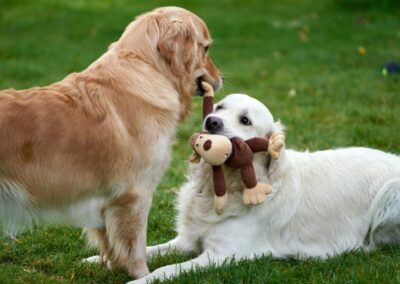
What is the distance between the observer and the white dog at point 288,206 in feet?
14.3

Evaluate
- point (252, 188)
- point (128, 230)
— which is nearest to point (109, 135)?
point (128, 230)

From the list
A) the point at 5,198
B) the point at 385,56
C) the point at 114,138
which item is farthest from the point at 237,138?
the point at 385,56

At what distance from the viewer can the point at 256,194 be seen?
13.9 ft

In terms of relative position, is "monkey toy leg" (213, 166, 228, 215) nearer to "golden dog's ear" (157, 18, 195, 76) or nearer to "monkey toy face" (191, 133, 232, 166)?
"monkey toy face" (191, 133, 232, 166)

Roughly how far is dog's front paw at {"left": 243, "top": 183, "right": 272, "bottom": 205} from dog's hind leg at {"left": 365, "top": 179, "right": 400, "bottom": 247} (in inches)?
33.1

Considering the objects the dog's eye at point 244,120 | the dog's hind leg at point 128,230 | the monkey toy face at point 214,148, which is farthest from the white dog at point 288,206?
the dog's hind leg at point 128,230

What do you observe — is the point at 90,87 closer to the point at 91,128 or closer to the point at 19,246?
the point at 91,128

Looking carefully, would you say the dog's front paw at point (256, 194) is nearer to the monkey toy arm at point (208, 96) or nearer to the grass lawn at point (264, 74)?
the grass lawn at point (264, 74)

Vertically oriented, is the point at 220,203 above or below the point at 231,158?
below

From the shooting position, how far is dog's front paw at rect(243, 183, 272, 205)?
13.9 ft

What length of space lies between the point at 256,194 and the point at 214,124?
51 centimetres

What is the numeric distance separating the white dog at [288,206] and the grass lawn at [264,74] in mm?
162

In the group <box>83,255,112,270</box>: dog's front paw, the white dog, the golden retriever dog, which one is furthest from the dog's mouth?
<box>83,255,112,270</box>: dog's front paw

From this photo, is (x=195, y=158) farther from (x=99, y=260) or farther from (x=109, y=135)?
(x=99, y=260)
